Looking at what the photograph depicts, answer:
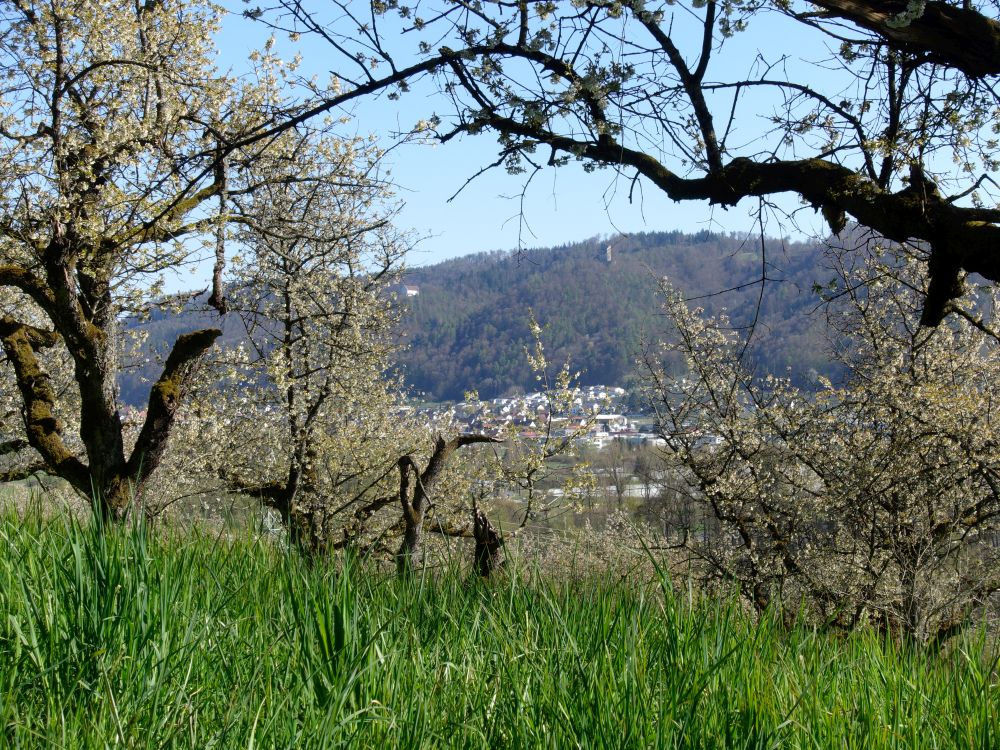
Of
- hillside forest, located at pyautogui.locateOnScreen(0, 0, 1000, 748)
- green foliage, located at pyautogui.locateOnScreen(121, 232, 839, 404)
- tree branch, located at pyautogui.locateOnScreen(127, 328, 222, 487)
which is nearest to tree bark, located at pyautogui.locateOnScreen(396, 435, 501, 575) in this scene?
hillside forest, located at pyautogui.locateOnScreen(0, 0, 1000, 748)

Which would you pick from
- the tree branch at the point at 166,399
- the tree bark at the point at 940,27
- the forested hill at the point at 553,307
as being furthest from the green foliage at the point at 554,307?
the tree bark at the point at 940,27

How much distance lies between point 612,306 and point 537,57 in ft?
235

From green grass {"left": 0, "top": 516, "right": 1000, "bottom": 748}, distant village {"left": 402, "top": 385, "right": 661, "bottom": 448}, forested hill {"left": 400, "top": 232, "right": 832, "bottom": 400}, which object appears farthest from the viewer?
forested hill {"left": 400, "top": 232, "right": 832, "bottom": 400}

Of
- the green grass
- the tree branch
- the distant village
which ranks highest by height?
the tree branch

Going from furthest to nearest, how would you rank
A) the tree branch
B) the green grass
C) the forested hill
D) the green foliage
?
the forested hill → the green foliage → the tree branch → the green grass

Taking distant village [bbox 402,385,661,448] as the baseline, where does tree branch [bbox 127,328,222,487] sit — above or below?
above

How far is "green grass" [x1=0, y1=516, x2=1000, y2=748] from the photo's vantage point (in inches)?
83.7

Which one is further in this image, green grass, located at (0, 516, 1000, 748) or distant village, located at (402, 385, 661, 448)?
distant village, located at (402, 385, 661, 448)

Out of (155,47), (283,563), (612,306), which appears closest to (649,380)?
(155,47)

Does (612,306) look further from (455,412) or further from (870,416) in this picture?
(870,416)

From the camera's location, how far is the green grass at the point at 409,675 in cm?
212

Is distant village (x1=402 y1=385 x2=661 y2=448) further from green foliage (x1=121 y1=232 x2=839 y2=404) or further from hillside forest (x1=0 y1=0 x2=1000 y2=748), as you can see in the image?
green foliage (x1=121 y1=232 x2=839 y2=404)

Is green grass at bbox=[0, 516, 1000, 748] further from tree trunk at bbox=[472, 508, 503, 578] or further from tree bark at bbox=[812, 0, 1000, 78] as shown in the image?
tree bark at bbox=[812, 0, 1000, 78]

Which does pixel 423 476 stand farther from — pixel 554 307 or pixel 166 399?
pixel 554 307
